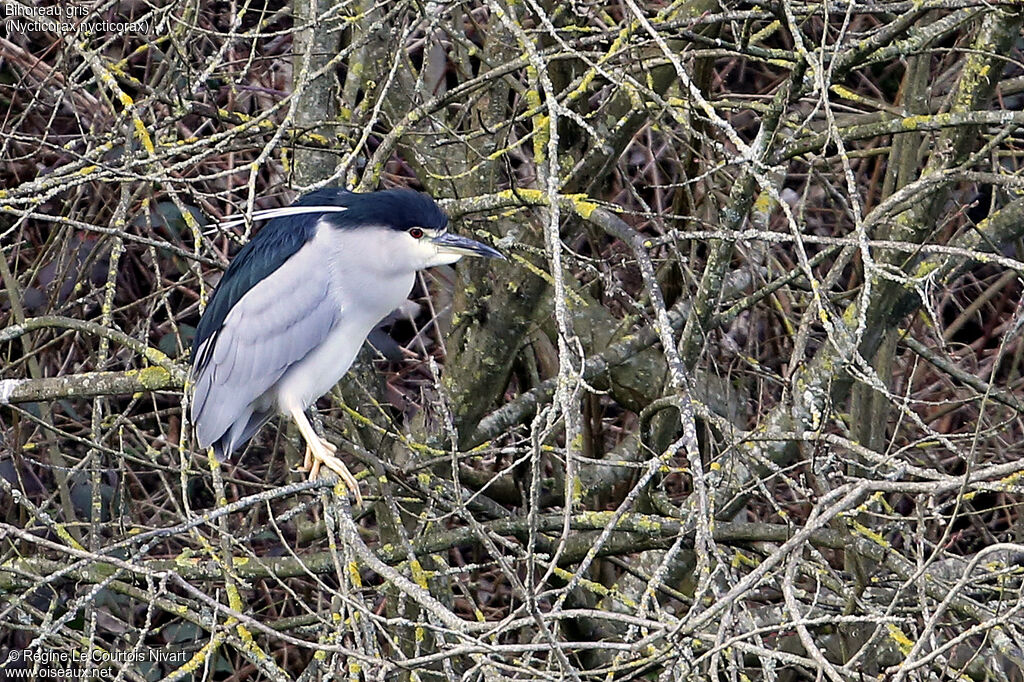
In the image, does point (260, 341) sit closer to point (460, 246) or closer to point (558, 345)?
point (460, 246)

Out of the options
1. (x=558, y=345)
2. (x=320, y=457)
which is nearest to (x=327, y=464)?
(x=320, y=457)

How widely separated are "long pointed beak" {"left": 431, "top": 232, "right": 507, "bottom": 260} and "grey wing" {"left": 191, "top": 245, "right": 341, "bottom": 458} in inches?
12.4

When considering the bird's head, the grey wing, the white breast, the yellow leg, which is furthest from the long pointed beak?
the yellow leg

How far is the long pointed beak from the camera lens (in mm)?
2916

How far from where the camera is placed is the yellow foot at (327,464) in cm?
294

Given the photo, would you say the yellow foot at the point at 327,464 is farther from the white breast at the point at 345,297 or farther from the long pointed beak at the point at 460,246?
the long pointed beak at the point at 460,246

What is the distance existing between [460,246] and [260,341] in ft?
1.88

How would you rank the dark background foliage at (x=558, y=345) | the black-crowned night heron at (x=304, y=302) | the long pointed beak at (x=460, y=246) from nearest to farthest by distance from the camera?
the dark background foliage at (x=558, y=345) → the long pointed beak at (x=460, y=246) → the black-crowned night heron at (x=304, y=302)

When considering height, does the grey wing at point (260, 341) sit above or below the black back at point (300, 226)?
below

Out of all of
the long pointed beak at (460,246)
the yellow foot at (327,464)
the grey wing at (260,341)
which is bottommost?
the yellow foot at (327,464)

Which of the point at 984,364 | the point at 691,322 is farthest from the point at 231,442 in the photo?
the point at 984,364

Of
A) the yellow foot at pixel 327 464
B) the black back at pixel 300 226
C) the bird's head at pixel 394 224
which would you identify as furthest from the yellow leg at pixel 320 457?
the bird's head at pixel 394 224

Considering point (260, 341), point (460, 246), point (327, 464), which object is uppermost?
point (460, 246)

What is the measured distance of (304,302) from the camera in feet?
10.3
